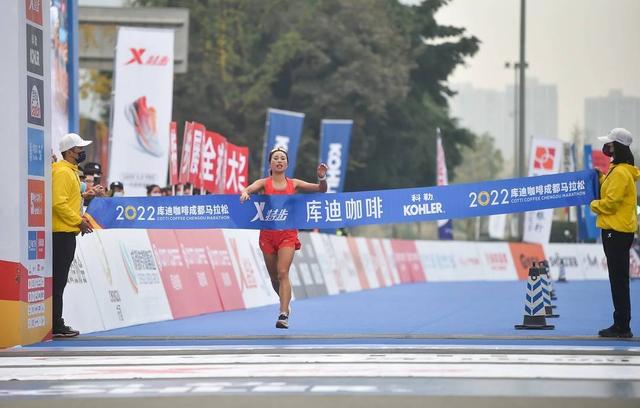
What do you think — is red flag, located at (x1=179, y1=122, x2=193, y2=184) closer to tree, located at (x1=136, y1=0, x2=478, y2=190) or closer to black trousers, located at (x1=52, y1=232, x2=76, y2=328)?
black trousers, located at (x1=52, y1=232, x2=76, y2=328)

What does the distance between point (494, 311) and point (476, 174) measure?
504ft

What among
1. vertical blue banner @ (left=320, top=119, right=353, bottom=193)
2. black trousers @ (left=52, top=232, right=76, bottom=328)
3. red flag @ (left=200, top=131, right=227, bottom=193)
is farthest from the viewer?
vertical blue banner @ (left=320, top=119, right=353, bottom=193)

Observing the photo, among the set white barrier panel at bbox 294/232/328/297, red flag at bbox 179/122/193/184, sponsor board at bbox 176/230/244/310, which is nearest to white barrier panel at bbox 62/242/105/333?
sponsor board at bbox 176/230/244/310

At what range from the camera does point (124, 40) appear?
30625 millimetres

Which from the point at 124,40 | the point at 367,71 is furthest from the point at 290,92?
the point at 124,40

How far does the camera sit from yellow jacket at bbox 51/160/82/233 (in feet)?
48.2

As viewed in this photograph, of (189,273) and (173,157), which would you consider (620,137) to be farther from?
(173,157)

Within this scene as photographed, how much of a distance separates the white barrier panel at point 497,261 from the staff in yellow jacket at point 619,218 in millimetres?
31447

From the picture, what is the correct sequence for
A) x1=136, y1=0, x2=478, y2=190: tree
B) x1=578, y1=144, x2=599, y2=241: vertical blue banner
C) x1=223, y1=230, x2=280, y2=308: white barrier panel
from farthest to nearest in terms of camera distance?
x1=136, y1=0, x2=478, y2=190: tree < x1=578, y1=144, x2=599, y2=241: vertical blue banner < x1=223, y1=230, x2=280, y2=308: white barrier panel

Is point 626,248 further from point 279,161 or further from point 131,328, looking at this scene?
point 131,328

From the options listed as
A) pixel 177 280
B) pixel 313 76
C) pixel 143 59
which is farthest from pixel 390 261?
pixel 313 76

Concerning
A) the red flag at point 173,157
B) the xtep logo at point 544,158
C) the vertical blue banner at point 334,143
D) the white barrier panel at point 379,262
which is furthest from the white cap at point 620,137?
the xtep logo at point 544,158

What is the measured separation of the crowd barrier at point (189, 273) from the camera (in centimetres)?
1673

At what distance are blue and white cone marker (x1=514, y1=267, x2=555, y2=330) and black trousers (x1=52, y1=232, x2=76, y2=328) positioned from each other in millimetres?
5530
